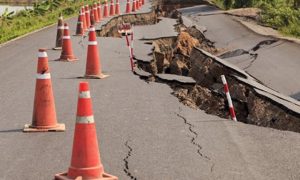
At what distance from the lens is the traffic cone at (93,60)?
12.3 metres

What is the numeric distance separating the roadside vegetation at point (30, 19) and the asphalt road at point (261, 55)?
7124 millimetres

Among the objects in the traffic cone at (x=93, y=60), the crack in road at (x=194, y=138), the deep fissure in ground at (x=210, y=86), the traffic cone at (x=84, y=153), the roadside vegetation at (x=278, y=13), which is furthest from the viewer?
the roadside vegetation at (x=278, y=13)

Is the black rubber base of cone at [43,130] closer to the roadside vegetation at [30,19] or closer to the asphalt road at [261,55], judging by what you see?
the asphalt road at [261,55]

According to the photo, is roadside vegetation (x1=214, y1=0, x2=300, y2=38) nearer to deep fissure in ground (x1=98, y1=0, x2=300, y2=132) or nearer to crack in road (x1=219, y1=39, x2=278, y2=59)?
crack in road (x1=219, y1=39, x2=278, y2=59)

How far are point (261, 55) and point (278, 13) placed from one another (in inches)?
341

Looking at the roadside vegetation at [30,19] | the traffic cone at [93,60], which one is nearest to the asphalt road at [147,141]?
the traffic cone at [93,60]

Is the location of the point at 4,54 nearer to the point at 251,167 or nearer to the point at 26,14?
the point at 251,167

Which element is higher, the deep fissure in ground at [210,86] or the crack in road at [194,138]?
the crack in road at [194,138]

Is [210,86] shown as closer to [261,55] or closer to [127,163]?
[261,55]

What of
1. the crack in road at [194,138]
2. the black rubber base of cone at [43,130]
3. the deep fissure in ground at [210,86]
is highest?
the crack in road at [194,138]

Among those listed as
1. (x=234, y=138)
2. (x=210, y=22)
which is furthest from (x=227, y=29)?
(x=234, y=138)

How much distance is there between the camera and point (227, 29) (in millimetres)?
25438

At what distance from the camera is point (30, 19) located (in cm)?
3148

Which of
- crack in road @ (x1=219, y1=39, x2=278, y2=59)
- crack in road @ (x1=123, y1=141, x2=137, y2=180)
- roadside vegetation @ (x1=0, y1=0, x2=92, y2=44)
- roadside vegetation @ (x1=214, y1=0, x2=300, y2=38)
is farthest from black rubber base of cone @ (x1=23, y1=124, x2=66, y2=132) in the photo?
roadside vegetation @ (x1=214, y1=0, x2=300, y2=38)
